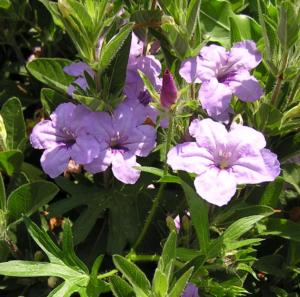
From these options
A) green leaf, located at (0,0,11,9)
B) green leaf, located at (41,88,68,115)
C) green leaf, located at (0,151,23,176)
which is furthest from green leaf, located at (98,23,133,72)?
green leaf, located at (0,0,11,9)

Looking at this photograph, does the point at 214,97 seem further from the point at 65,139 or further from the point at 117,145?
the point at 65,139

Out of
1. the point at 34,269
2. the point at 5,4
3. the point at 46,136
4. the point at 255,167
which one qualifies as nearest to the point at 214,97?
the point at 255,167

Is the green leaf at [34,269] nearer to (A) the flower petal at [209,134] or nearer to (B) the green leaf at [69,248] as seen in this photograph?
(B) the green leaf at [69,248]

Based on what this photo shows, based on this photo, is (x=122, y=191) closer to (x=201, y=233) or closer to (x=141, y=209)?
(x=141, y=209)

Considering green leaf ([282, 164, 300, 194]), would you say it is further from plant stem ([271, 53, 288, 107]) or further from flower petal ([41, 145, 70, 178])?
flower petal ([41, 145, 70, 178])

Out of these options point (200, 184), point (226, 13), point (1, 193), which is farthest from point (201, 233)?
point (226, 13)

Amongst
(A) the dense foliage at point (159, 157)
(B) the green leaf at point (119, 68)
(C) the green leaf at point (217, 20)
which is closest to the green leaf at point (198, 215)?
(A) the dense foliage at point (159, 157)
